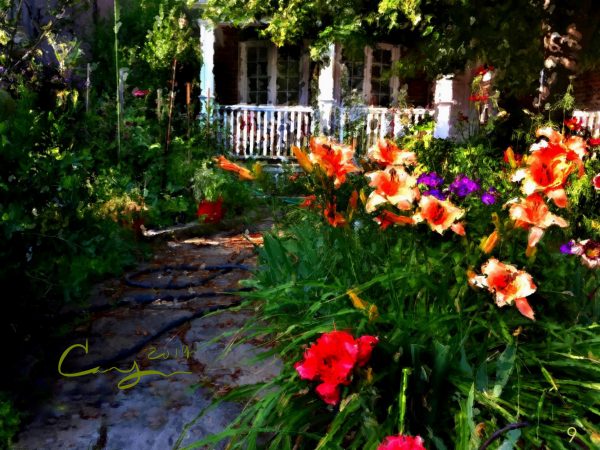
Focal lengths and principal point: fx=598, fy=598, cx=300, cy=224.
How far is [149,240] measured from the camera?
5.59 metres

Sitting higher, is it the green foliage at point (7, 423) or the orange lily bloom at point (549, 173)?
the orange lily bloom at point (549, 173)

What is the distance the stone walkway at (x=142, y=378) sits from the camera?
2.26 meters

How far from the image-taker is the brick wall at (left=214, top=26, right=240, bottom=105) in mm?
12516

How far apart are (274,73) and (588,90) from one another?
6.20 metres

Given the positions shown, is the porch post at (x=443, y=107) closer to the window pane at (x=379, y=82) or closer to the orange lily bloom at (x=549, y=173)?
the window pane at (x=379, y=82)

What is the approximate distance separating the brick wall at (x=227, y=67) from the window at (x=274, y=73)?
16cm

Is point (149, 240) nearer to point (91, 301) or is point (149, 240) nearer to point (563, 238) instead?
point (91, 301)

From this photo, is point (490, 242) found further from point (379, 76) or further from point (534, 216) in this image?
point (379, 76)

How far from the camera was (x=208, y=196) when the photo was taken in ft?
21.0

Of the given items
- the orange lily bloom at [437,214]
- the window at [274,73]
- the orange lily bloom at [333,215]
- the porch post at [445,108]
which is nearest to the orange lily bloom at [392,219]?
the orange lily bloom at [437,214]

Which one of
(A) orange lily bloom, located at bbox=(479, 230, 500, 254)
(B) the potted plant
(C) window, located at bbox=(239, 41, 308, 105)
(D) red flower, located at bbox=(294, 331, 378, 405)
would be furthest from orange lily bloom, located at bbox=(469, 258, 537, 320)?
(C) window, located at bbox=(239, 41, 308, 105)

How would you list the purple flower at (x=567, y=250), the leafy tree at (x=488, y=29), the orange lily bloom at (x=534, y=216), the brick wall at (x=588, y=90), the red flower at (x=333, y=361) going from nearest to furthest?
the red flower at (x=333, y=361) → the orange lily bloom at (x=534, y=216) → the purple flower at (x=567, y=250) → the leafy tree at (x=488, y=29) → the brick wall at (x=588, y=90)

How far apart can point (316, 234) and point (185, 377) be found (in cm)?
107

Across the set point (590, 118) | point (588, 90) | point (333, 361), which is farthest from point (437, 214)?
point (588, 90)
